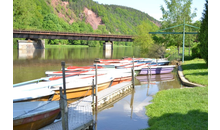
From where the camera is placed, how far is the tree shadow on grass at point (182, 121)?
8258 millimetres

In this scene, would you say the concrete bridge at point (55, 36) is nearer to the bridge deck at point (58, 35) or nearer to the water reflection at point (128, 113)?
the bridge deck at point (58, 35)

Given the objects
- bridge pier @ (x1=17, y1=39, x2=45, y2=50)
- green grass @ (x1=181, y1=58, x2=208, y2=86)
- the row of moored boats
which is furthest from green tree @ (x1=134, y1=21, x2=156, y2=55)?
bridge pier @ (x1=17, y1=39, x2=45, y2=50)

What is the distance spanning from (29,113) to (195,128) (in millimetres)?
6113

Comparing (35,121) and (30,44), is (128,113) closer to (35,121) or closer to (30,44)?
(35,121)

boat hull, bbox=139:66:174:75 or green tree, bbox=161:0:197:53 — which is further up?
green tree, bbox=161:0:197:53

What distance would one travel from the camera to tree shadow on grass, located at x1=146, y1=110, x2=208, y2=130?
826 cm

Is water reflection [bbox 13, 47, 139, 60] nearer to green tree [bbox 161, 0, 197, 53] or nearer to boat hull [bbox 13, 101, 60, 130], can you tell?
green tree [bbox 161, 0, 197, 53]

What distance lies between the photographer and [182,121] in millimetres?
8938

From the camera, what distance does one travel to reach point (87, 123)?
9430 mm

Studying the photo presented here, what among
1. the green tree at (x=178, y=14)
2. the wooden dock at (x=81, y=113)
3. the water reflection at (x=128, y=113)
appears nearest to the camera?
the wooden dock at (x=81, y=113)

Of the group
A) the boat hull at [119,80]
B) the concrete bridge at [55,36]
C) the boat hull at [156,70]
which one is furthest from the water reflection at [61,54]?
the boat hull at [119,80]

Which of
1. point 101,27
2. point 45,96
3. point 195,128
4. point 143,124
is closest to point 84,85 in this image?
point 45,96

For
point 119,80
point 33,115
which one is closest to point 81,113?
point 33,115
